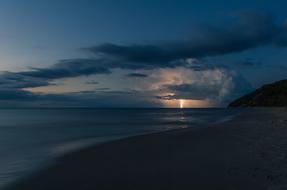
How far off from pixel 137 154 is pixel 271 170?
273 inches

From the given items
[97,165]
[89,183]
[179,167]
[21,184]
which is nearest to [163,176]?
[179,167]

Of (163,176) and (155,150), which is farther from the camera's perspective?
(155,150)

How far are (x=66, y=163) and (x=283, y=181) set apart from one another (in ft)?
29.1

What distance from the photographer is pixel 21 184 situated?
10406 millimetres

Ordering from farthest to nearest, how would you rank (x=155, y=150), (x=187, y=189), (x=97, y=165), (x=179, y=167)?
(x=155, y=150)
(x=97, y=165)
(x=179, y=167)
(x=187, y=189)

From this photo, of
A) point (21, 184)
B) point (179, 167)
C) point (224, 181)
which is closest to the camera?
point (224, 181)

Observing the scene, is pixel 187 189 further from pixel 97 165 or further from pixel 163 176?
pixel 97 165

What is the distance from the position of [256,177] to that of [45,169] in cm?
804

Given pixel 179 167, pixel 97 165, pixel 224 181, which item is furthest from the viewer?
pixel 97 165

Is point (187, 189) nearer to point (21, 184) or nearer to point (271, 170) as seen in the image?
point (271, 170)

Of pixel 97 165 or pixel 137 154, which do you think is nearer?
pixel 97 165

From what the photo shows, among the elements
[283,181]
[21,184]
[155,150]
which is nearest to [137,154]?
[155,150]

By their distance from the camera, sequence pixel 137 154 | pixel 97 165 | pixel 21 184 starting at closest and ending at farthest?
pixel 21 184 → pixel 97 165 → pixel 137 154

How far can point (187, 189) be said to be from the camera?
9023mm
